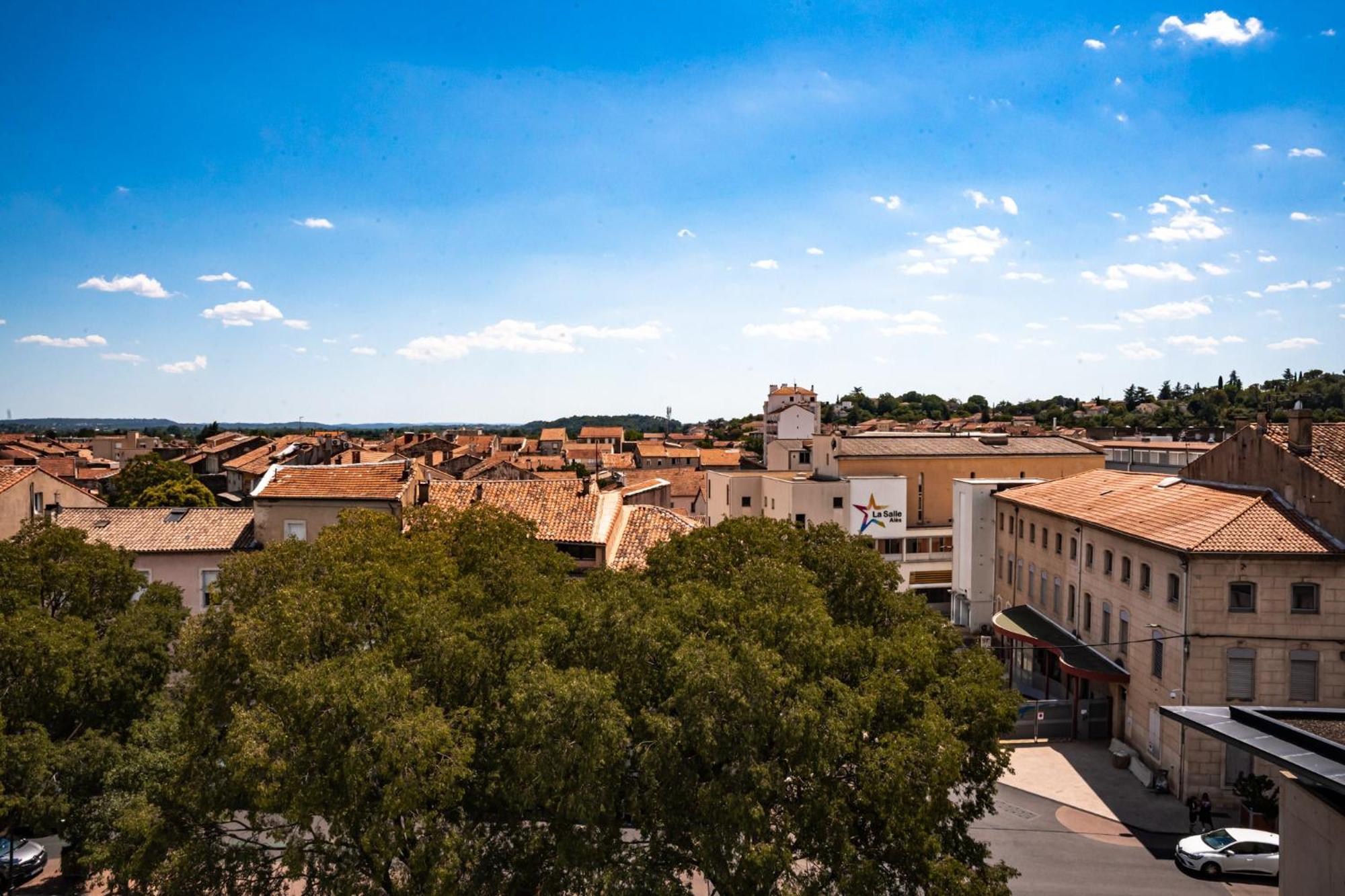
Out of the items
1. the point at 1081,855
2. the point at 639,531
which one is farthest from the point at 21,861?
the point at 1081,855

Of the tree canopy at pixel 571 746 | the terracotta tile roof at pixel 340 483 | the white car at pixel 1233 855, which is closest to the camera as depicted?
the tree canopy at pixel 571 746

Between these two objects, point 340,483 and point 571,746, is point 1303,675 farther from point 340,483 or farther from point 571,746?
point 340,483

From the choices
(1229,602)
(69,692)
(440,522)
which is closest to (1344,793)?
(1229,602)

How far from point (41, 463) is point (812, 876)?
4179 inches

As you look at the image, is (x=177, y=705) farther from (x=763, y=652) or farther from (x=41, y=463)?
(x=41, y=463)

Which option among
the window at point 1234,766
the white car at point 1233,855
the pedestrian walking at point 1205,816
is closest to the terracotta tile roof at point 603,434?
the window at point 1234,766

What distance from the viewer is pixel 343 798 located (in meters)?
16.4

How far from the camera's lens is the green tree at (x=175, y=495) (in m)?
74.2

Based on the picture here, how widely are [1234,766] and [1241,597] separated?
5.81 m

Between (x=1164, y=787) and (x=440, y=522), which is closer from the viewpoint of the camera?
(x=440, y=522)

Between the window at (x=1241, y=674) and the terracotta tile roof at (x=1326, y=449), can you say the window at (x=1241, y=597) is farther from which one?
the terracotta tile roof at (x=1326, y=449)

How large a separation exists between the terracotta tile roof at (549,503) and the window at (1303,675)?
25.5 metres

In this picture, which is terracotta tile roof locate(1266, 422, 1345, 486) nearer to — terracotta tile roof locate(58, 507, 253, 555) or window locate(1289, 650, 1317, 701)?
window locate(1289, 650, 1317, 701)

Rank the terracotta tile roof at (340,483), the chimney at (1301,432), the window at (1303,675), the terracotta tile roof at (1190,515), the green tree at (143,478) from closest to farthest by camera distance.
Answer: the window at (1303,675) < the terracotta tile roof at (1190,515) < the chimney at (1301,432) < the terracotta tile roof at (340,483) < the green tree at (143,478)
